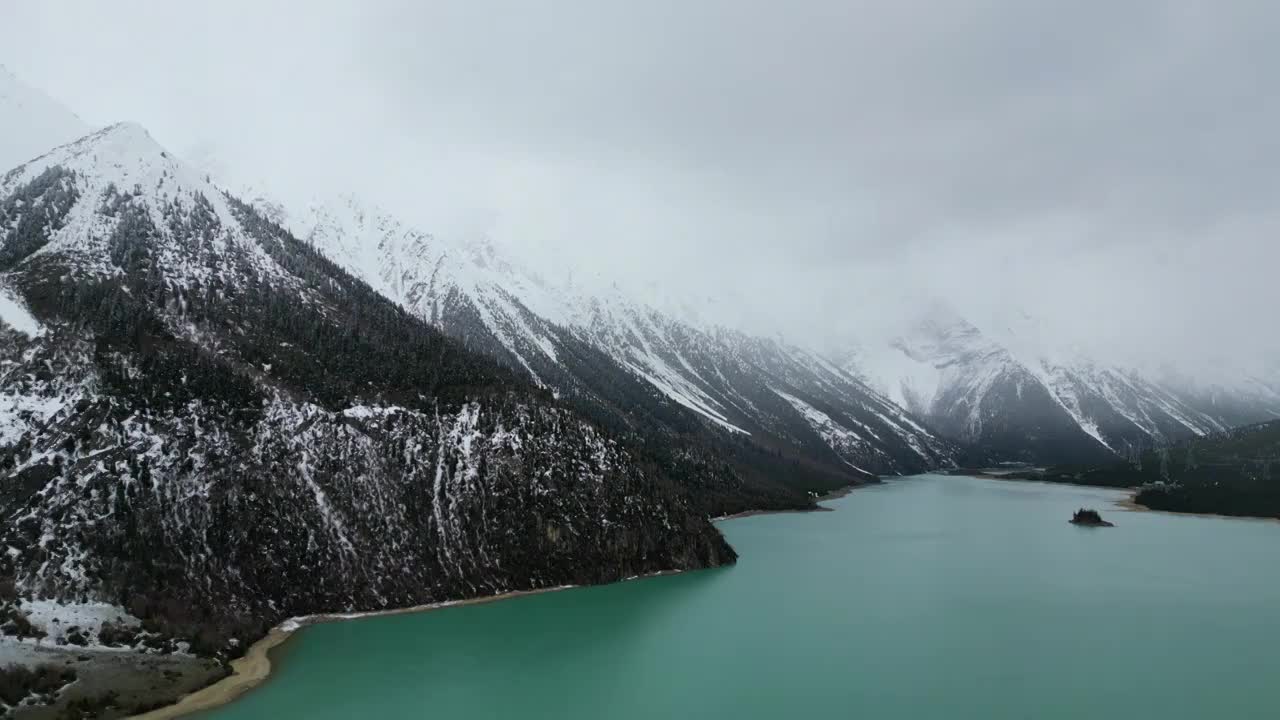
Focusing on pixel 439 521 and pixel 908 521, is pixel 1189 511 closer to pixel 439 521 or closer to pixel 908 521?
pixel 908 521

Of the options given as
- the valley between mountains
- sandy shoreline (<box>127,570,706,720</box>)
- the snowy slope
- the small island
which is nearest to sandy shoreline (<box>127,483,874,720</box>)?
sandy shoreline (<box>127,570,706,720</box>)

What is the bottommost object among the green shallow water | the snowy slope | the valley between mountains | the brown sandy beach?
the green shallow water

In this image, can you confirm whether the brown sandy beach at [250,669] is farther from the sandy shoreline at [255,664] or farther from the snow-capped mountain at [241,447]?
the snow-capped mountain at [241,447]

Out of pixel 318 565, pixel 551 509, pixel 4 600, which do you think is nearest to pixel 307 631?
pixel 318 565

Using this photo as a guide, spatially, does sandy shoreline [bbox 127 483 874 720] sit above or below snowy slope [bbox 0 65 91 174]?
below

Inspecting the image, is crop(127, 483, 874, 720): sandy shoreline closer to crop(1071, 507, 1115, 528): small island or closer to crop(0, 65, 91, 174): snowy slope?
crop(1071, 507, 1115, 528): small island

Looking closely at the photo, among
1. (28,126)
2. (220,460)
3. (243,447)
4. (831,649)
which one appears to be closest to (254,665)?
(220,460)

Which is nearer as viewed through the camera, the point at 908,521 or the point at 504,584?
the point at 504,584
